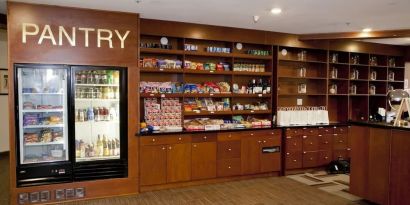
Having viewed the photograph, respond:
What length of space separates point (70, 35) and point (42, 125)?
1.31 m

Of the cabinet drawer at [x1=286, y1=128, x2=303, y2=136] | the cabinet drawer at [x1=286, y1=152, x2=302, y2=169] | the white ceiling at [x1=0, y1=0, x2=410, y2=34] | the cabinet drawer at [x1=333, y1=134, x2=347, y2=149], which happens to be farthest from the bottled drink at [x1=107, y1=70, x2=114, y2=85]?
the cabinet drawer at [x1=333, y1=134, x2=347, y2=149]

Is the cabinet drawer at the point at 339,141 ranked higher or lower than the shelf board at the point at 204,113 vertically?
lower

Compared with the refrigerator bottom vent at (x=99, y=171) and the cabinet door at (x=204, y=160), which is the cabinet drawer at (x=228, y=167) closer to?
the cabinet door at (x=204, y=160)

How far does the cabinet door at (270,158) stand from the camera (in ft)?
18.8

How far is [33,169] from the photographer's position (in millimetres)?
4230

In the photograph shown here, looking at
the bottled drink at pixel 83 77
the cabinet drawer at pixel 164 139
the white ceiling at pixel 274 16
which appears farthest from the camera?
the cabinet drawer at pixel 164 139

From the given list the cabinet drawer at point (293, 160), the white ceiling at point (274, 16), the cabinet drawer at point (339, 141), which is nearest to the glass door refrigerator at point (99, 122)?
the white ceiling at point (274, 16)

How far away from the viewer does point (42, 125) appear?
4371 millimetres

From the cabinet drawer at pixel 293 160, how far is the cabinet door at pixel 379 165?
1684 mm

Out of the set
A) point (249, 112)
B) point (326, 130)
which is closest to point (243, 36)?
point (249, 112)

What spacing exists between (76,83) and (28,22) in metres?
0.99

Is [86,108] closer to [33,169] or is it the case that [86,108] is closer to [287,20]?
[33,169]

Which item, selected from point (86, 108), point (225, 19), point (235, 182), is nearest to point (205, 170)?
point (235, 182)

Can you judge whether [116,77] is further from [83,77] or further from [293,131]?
[293,131]
